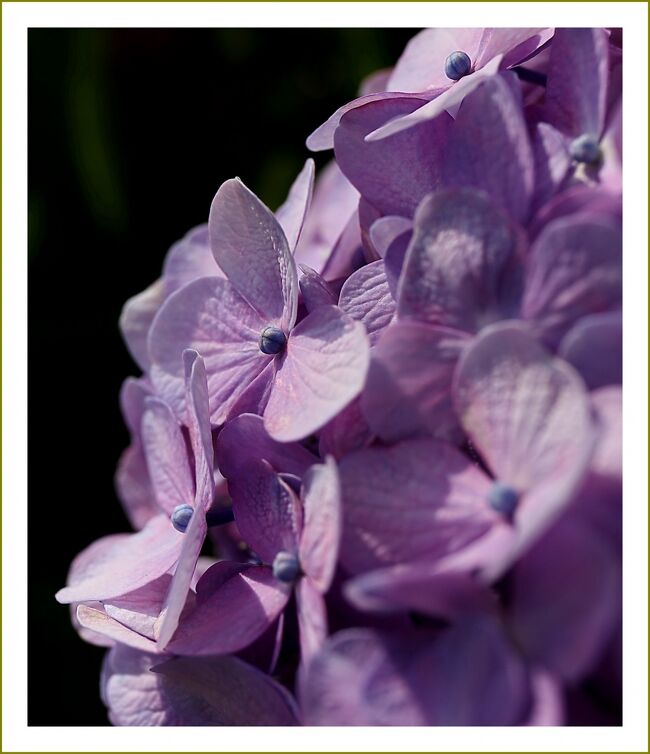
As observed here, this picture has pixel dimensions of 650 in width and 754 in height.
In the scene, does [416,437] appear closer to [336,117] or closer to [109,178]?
[336,117]

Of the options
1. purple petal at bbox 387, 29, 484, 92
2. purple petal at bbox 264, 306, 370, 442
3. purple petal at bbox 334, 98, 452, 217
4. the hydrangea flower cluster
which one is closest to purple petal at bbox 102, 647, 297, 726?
the hydrangea flower cluster

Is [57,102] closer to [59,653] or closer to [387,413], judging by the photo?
[59,653]

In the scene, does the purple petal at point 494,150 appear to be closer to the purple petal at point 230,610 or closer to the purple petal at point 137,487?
the purple petal at point 230,610

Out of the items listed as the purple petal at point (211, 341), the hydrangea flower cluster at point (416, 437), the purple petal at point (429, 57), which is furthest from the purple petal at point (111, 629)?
the purple petal at point (429, 57)

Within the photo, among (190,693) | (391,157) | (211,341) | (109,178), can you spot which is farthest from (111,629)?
(109,178)

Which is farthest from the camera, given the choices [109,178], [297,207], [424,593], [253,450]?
[109,178]

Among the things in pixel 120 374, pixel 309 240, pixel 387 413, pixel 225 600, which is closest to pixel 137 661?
pixel 225 600
